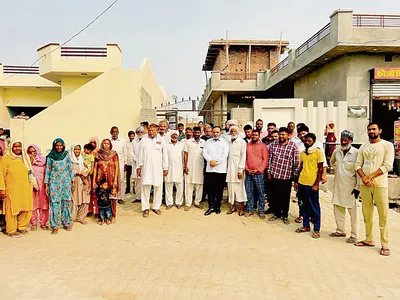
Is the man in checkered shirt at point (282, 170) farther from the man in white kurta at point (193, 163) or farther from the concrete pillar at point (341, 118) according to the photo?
the concrete pillar at point (341, 118)

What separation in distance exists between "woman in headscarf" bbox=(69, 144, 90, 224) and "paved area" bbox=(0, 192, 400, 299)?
0.36m

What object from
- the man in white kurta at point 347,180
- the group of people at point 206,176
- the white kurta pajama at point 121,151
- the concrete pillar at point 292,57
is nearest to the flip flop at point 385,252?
the group of people at point 206,176

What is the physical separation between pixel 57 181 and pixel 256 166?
348 centimetres

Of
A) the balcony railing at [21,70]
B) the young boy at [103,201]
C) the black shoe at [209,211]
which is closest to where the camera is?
the young boy at [103,201]

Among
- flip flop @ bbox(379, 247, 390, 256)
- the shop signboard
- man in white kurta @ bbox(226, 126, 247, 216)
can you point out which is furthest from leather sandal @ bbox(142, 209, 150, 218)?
the shop signboard

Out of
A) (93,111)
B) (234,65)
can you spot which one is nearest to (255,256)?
(93,111)

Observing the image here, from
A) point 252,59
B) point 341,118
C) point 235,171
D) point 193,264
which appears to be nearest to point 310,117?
point 341,118

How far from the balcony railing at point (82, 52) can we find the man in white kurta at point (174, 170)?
10.9 m

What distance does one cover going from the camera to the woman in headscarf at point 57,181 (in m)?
5.69

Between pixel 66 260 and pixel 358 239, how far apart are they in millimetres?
4306

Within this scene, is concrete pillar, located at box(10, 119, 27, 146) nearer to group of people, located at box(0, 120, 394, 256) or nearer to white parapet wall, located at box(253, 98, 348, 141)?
group of people, located at box(0, 120, 394, 256)

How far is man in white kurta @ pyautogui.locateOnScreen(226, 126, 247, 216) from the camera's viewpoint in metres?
6.68

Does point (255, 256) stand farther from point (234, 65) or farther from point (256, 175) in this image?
point (234, 65)

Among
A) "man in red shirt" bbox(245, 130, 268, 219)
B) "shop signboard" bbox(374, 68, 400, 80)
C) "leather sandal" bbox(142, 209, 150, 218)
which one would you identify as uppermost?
"shop signboard" bbox(374, 68, 400, 80)
